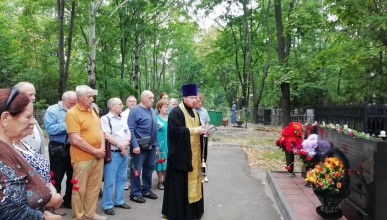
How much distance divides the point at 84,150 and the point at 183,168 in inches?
58.6

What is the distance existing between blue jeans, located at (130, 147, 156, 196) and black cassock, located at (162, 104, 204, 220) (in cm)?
114

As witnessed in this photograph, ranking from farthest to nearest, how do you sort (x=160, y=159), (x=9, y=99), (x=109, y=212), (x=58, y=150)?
1. (x=160, y=159)
2. (x=109, y=212)
3. (x=58, y=150)
4. (x=9, y=99)

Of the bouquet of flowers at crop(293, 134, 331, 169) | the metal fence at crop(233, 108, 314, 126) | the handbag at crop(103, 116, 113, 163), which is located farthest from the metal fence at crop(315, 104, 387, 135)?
the metal fence at crop(233, 108, 314, 126)

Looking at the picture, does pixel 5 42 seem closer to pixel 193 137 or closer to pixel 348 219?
pixel 193 137

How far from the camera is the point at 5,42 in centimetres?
2194

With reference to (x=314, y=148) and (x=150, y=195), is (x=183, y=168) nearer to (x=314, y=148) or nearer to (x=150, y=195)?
(x=150, y=195)

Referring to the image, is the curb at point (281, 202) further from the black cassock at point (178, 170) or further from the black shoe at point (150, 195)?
the black shoe at point (150, 195)

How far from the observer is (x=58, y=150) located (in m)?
5.51

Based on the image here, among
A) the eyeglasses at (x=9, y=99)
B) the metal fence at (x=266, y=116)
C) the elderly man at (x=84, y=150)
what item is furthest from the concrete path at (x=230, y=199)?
the metal fence at (x=266, y=116)

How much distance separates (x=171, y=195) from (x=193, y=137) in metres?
0.98

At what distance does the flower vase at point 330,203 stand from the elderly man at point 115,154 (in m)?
3.14

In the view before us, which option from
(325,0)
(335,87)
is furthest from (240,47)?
(325,0)

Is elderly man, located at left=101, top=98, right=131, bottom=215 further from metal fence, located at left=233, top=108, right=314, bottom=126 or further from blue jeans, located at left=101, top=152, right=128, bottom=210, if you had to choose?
metal fence, located at left=233, top=108, right=314, bottom=126

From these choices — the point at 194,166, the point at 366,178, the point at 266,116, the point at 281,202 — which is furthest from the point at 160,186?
the point at 266,116
